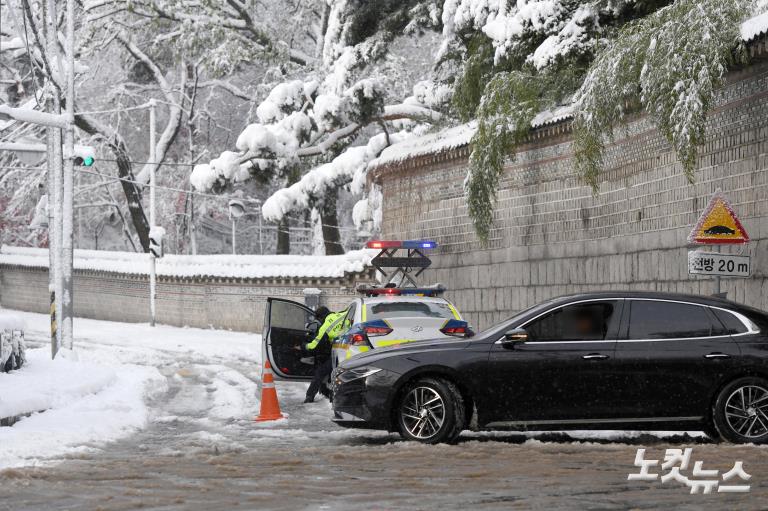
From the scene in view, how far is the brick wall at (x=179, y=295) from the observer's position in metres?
36.8

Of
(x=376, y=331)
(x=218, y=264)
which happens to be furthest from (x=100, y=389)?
(x=218, y=264)

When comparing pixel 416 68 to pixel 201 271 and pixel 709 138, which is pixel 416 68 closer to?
pixel 201 271

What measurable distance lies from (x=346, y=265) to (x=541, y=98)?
1353cm

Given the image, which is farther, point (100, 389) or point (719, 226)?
point (100, 389)

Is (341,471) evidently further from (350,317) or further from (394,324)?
(350,317)

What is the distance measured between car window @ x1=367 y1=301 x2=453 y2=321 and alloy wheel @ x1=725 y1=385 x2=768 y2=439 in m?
4.81

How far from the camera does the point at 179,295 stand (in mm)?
43406

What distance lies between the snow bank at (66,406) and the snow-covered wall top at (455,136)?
284 inches

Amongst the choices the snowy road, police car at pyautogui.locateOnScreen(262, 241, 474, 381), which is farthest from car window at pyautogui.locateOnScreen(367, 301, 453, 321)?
the snowy road

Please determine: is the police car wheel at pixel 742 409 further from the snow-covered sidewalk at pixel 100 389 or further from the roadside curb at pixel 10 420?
the roadside curb at pixel 10 420

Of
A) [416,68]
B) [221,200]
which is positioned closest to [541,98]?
[416,68]

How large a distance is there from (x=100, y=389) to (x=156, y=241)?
23382 millimetres

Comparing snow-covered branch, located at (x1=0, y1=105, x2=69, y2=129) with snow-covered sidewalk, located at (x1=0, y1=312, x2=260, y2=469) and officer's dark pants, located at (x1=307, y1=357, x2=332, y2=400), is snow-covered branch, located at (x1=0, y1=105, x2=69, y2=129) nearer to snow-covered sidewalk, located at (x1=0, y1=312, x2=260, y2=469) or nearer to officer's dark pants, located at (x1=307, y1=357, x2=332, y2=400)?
snow-covered sidewalk, located at (x1=0, y1=312, x2=260, y2=469)

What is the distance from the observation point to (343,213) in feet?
202
